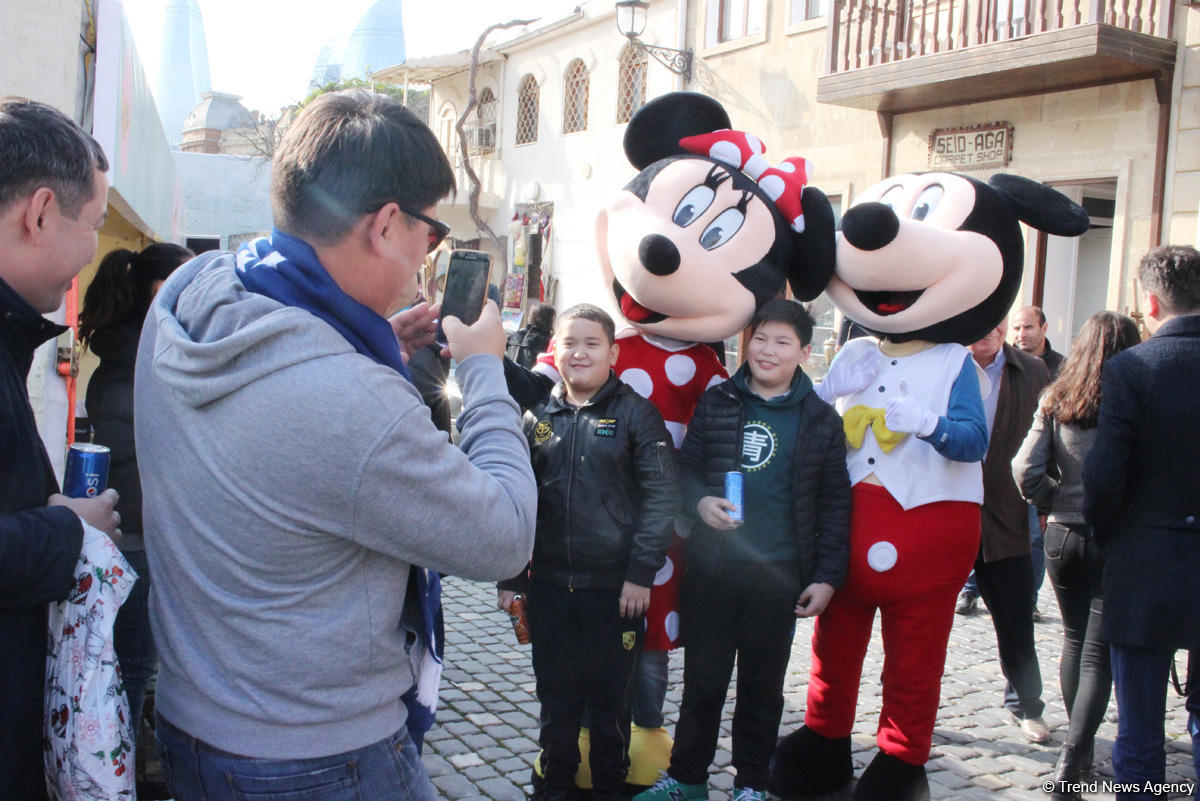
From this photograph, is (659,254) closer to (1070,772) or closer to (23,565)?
(23,565)

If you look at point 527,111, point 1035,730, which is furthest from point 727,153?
point 527,111

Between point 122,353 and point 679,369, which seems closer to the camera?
point 122,353

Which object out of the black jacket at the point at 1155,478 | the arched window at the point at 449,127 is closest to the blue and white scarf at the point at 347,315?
the black jacket at the point at 1155,478

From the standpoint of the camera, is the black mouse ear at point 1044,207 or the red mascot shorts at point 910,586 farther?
the black mouse ear at point 1044,207

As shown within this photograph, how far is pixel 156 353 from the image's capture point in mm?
1594

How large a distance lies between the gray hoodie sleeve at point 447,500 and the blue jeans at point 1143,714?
249 centimetres

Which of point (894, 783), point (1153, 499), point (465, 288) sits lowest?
point (894, 783)

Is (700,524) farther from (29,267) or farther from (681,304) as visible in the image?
(29,267)

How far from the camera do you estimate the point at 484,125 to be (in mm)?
21250

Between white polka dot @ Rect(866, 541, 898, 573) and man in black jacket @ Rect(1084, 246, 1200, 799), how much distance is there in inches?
25.5

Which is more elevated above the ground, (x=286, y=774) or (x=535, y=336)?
(x=535, y=336)

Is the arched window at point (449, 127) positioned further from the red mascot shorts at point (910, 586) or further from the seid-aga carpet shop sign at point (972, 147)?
the red mascot shorts at point (910, 586)

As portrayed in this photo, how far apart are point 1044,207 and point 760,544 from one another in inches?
60.5

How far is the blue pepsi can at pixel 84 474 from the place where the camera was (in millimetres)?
1865
